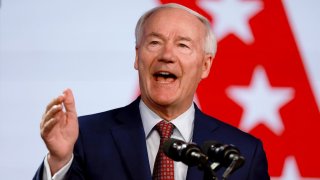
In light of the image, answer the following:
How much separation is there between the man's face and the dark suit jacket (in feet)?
0.29

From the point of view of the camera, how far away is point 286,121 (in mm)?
2729

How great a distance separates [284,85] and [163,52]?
2.81ft

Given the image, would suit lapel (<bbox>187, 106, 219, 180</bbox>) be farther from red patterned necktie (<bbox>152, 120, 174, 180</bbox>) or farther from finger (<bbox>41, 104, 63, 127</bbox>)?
finger (<bbox>41, 104, 63, 127</bbox>)

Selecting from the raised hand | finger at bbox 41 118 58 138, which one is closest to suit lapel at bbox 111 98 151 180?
the raised hand

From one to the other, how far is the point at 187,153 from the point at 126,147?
0.55 metres

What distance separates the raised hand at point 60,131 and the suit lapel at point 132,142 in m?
0.26

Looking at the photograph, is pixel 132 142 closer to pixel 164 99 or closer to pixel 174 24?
pixel 164 99

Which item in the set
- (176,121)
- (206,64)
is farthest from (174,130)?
(206,64)

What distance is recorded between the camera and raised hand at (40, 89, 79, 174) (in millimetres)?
1631

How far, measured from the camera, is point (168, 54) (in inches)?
81.0

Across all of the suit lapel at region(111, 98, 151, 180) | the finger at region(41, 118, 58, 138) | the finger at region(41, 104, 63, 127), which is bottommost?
the suit lapel at region(111, 98, 151, 180)

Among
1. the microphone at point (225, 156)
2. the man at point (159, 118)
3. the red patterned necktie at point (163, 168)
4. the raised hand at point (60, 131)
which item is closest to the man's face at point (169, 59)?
the man at point (159, 118)

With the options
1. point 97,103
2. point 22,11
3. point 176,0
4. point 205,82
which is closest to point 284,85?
point 205,82

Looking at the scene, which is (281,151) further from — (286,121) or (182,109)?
(182,109)
